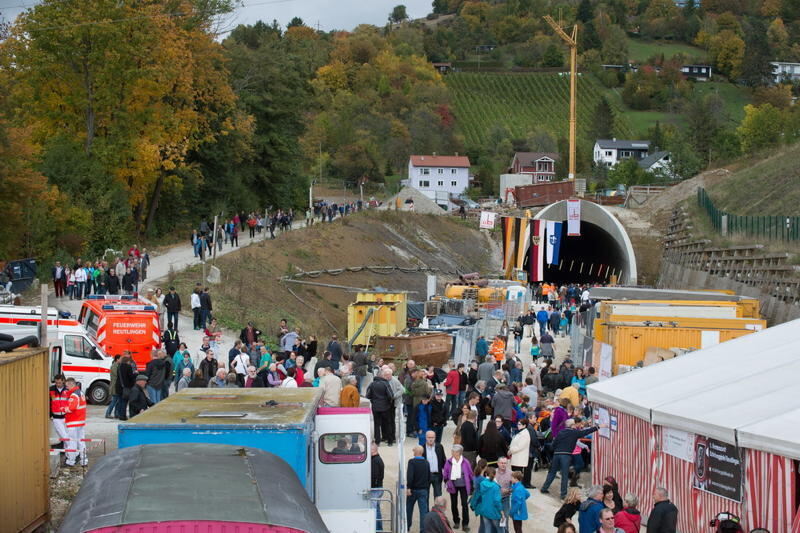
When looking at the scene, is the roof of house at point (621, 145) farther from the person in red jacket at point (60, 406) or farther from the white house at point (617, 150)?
the person in red jacket at point (60, 406)

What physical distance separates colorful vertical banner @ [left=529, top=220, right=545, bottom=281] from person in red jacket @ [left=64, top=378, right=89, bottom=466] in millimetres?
41734

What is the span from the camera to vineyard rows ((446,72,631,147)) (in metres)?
152

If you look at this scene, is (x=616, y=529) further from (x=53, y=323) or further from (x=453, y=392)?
(x=53, y=323)

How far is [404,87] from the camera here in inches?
6112

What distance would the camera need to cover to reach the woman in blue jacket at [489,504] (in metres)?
12.9

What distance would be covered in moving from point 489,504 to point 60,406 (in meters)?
7.19

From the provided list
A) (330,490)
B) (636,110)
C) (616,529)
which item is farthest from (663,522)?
(636,110)

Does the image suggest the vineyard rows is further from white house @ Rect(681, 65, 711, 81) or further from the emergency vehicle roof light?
A: the emergency vehicle roof light

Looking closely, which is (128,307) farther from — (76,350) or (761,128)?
(761,128)

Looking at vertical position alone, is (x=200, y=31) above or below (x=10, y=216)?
above

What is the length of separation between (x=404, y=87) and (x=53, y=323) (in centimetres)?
13694

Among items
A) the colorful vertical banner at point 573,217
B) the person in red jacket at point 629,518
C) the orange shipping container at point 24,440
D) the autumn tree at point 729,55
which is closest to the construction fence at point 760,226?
the colorful vertical banner at point 573,217

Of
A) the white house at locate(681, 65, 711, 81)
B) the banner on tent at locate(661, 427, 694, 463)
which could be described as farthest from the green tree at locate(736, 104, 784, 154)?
the banner on tent at locate(661, 427, 694, 463)

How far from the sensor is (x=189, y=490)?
324 inches
